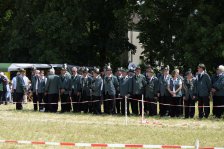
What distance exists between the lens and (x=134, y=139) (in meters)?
11.7

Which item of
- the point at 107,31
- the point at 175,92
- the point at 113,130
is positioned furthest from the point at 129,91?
the point at 107,31

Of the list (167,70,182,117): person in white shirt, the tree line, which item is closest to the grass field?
(167,70,182,117): person in white shirt

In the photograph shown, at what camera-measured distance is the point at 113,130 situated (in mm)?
13297

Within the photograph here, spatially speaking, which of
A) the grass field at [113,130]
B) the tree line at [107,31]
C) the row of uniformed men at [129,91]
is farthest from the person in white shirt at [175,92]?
the tree line at [107,31]

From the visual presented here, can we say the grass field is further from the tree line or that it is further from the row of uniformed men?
the tree line

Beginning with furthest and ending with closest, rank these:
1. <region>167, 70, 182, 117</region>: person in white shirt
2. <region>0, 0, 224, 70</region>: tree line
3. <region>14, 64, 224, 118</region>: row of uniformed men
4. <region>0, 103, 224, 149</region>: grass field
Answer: <region>0, 0, 224, 70</region>: tree line, <region>167, 70, 182, 117</region>: person in white shirt, <region>14, 64, 224, 118</region>: row of uniformed men, <region>0, 103, 224, 149</region>: grass field

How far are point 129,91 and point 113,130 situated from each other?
5.21 m

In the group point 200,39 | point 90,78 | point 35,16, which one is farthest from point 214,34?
point 35,16

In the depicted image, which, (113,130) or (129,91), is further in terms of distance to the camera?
(129,91)

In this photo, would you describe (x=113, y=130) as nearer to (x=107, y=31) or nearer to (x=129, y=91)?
(x=129, y=91)

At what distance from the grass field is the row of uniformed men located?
1019mm

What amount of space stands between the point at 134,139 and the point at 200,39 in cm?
1809

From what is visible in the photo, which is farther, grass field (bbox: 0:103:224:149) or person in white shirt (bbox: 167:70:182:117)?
person in white shirt (bbox: 167:70:182:117)

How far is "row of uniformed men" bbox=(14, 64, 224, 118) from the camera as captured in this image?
56.5 feet
